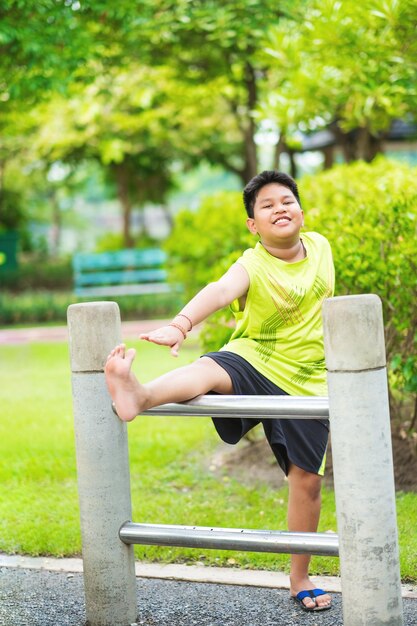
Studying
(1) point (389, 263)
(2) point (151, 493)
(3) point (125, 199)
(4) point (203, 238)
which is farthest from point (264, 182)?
(3) point (125, 199)

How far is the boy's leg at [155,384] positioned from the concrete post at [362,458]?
49 centimetres

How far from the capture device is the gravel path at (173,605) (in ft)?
11.0

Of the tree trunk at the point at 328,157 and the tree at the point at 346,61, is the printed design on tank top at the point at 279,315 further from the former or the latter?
the tree trunk at the point at 328,157

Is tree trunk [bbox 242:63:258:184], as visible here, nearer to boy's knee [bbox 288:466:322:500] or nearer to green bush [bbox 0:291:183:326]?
green bush [bbox 0:291:183:326]

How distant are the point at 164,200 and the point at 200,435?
1832 centimetres

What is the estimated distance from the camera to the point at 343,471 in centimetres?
279

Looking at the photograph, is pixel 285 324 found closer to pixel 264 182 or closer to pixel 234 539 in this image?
pixel 264 182

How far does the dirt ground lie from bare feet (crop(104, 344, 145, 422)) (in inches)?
92.0

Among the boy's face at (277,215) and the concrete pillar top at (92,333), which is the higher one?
the boy's face at (277,215)

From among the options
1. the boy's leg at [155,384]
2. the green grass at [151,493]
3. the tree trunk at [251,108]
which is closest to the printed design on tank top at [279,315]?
the boy's leg at [155,384]

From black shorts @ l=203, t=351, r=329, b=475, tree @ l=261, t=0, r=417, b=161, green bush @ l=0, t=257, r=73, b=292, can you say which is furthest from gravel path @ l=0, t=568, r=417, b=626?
green bush @ l=0, t=257, r=73, b=292

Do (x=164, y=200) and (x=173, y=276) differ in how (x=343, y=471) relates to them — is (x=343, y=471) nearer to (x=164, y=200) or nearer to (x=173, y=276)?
(x=173, y=276)

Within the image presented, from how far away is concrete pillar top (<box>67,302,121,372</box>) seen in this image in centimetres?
315

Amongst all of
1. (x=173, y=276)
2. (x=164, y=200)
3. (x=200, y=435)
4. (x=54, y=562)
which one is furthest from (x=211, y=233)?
(x=164, y=200)
